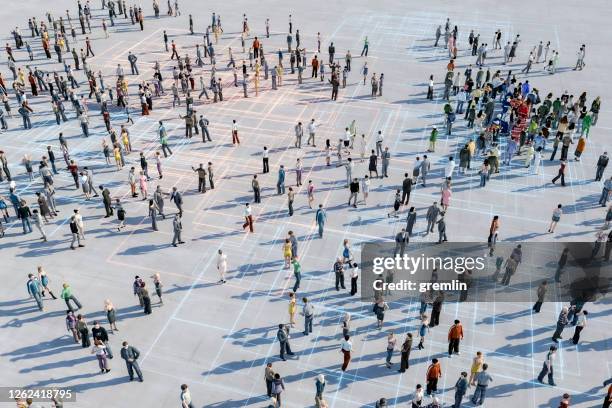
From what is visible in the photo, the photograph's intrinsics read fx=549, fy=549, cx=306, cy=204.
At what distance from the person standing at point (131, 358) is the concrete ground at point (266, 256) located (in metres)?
0.51

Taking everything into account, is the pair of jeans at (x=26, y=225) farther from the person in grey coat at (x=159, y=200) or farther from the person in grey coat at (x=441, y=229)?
the person in grey coat at (x=441, y=229)

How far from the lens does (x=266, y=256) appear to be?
25.1m

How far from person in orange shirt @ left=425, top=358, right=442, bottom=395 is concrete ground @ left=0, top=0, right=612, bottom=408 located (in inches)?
32.1

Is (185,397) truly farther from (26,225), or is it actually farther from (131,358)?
(26,225)

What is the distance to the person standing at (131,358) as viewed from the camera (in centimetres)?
1841

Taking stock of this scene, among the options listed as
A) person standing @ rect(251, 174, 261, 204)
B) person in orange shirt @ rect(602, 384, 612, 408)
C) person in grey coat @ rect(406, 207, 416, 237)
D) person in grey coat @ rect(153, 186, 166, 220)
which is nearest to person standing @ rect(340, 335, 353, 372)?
person in grey coat @ rect(406, 207, 416, 237)

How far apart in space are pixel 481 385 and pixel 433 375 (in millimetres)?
Answer: 1585

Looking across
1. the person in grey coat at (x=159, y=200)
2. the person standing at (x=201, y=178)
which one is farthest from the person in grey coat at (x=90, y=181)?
the person standing at (x=201, y=178)

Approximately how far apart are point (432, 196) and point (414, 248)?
14.7 feet

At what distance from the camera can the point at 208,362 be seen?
20.1 m

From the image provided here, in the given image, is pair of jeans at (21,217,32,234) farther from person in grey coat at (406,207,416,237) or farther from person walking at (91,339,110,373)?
person in grey coat at (406,207,416,237)

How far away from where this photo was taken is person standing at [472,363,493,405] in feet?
59.0

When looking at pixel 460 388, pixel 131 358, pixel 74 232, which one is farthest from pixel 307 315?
pixel 74 232

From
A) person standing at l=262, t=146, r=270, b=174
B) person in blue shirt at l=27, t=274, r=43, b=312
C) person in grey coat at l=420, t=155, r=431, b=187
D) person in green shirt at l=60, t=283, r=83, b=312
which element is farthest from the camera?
person standing at l=262, t=146, r=270, b=174
